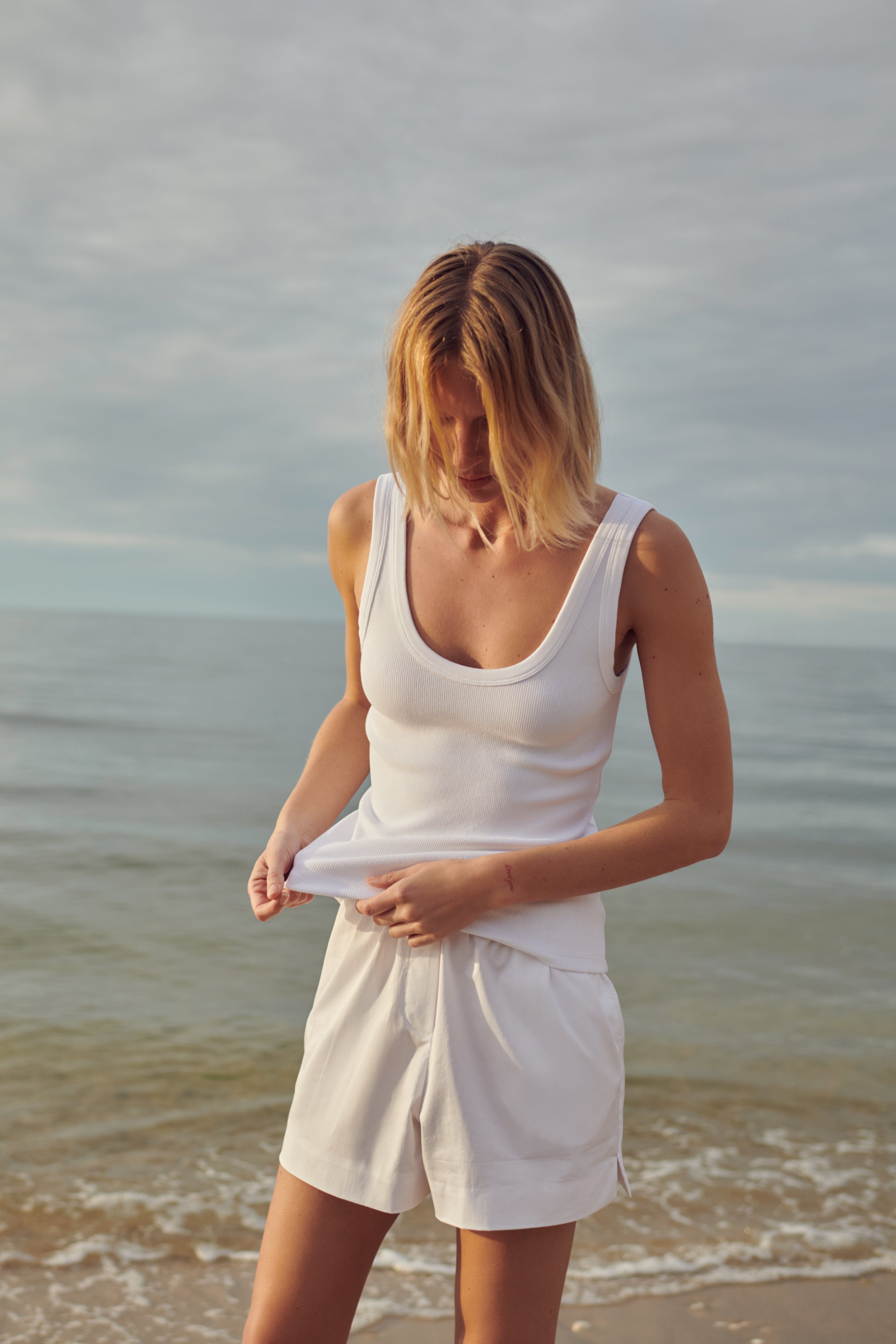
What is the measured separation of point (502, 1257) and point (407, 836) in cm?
71

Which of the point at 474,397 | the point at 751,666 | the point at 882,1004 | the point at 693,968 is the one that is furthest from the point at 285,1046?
the point at 751,666

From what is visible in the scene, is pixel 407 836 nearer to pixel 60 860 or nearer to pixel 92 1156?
pixel 92 1156

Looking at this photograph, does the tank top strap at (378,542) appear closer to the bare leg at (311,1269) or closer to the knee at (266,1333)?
the bare leg at (311,1269)

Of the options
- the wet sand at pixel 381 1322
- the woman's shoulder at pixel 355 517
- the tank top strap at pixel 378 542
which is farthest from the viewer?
the wet sand at pixel 381 1322

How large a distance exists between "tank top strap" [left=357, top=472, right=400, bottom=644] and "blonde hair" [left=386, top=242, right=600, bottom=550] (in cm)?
15

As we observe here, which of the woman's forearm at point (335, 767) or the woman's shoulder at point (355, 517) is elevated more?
the woman's shoulder at point (355, 517)

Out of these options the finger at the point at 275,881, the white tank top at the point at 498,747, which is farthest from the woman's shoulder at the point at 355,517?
the finger at the point at 275,881

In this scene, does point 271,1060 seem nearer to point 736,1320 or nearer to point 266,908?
point 736,1320

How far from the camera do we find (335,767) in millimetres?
2141

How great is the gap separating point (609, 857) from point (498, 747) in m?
0.27

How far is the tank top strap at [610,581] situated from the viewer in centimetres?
169

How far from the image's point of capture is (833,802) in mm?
17906

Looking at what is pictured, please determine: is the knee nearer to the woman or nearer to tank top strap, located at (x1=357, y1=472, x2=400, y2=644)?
the woman

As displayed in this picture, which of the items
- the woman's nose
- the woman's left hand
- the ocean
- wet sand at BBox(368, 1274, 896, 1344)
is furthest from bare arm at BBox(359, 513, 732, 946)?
the ocean
